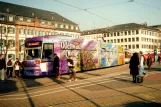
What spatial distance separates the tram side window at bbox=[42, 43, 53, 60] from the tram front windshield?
0.40 metres

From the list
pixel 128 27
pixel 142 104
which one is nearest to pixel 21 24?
pixel 128 27

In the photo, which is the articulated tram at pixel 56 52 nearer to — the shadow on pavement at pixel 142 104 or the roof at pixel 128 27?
the shadow on pavement at pixel 142 104

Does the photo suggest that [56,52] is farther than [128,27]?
No

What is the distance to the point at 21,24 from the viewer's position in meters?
59.9

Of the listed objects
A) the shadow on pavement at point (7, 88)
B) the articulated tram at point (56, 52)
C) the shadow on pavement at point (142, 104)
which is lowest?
the shadow on pavement at point (7, 88)

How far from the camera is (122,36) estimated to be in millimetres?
96312

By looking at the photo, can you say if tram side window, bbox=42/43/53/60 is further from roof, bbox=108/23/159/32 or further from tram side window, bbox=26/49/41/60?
roof, bbox=108/23/159/32

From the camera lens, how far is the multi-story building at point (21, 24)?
57309mm

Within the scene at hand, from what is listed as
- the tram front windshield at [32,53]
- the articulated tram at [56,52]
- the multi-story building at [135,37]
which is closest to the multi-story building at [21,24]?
the multi-story building at [135,37]

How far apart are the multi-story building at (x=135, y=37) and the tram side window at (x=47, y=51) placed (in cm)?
6896

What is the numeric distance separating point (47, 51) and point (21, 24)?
45710 millimetres

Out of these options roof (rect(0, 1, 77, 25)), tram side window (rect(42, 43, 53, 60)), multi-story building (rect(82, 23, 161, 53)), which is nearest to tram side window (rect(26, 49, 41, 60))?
tram side window (rect(42, 43, 53, 60))

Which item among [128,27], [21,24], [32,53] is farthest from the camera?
[128,27]

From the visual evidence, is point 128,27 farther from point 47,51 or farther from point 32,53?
point 32,53
